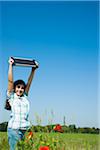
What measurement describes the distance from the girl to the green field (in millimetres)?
79

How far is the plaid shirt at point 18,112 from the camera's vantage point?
2.01m

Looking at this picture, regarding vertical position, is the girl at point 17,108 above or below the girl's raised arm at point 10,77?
below

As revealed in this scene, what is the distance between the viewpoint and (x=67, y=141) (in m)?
2.23

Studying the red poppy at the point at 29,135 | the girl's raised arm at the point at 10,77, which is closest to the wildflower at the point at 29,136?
the red poppy at the point at 29,135

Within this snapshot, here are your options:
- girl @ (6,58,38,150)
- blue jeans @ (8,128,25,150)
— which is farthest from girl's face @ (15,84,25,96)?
blue jeans @ (8,128,25,150)

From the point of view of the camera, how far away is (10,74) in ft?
6.81

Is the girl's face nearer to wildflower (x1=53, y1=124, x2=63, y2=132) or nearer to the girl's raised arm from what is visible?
the girl's raised arm

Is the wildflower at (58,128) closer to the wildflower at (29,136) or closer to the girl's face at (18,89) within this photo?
the wildflower at (29,136)

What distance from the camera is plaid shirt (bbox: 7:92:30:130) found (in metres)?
2.01

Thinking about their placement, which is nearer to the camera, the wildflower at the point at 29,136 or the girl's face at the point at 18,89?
the wildflower at the point at 29,136

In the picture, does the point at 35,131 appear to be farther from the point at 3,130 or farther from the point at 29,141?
the point at 3,130

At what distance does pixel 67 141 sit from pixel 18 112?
1.26 feet

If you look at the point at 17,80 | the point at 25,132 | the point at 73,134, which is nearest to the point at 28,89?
the point at 17,80

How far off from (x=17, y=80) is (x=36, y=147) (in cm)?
38
